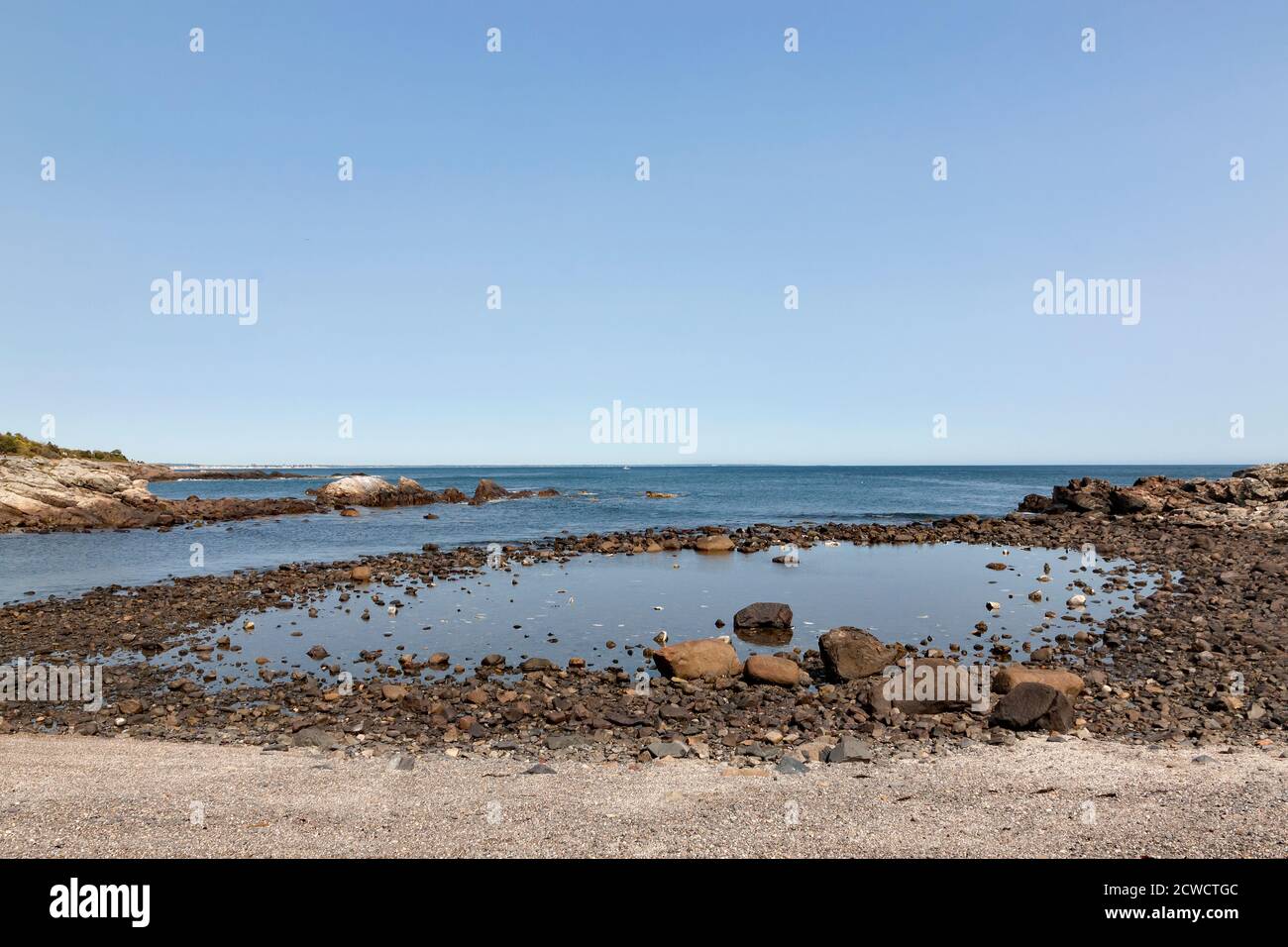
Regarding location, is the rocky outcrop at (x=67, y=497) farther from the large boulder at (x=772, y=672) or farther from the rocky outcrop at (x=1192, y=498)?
the rocky outcrop at (x=1192, y=498)

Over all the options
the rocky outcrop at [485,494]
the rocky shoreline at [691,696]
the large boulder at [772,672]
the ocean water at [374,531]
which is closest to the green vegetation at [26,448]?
the ocean water at [374,531]

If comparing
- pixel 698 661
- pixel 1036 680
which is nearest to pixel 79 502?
pixel 698 661

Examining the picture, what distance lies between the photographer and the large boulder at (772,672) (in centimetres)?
1631

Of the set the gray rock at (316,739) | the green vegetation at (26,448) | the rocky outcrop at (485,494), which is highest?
the green vegetation at (26,448)

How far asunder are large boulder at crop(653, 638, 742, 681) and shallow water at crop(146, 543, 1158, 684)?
4.21 feet

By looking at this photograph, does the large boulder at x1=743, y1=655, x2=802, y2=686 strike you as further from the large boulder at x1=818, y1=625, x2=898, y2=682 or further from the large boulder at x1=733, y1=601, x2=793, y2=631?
the large boulder at x1=733, y1=601, x2=793, y2=631

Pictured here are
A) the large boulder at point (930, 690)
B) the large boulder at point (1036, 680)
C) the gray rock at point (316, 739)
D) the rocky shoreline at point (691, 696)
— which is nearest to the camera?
the gray rock at point (316, 739)

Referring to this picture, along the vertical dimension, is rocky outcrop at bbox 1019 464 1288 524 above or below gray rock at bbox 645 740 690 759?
above

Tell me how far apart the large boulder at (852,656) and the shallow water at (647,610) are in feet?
9.98

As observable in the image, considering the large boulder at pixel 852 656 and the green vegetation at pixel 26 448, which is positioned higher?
the green vegetation at pixel 26 448

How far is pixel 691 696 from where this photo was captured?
15.7 m

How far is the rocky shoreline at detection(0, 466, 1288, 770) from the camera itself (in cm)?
1306

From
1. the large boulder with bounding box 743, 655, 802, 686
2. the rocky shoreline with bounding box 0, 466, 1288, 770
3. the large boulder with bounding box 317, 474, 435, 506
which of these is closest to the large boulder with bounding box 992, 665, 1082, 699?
the rocky shoreline with bounding box 0, 466, 1288, 770
